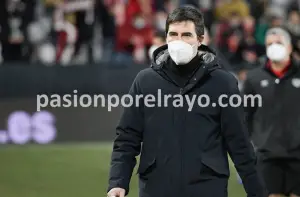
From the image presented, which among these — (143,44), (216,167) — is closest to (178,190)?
(216,167)

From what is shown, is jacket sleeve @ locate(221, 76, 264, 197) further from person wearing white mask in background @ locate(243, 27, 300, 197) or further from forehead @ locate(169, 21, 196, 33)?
person wearing white mask in background @ locate(243, 27, 300, 197)

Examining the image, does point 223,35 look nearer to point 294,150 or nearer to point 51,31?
point 51,31

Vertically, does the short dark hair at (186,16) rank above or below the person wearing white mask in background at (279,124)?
above

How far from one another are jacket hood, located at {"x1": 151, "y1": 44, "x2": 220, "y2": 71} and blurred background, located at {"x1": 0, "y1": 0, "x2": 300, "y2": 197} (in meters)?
5.94

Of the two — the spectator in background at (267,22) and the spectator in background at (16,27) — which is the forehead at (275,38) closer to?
the spectator in background at (16,27)

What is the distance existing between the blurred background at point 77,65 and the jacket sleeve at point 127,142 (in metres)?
5.97

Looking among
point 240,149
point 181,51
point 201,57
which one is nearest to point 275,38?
point 201,57

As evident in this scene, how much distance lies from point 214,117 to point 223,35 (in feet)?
42.6

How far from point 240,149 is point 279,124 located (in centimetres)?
340

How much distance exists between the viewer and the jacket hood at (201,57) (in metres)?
6.11

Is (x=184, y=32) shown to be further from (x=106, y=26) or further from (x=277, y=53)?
(x=106, y=26)

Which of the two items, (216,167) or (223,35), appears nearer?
(216,167)

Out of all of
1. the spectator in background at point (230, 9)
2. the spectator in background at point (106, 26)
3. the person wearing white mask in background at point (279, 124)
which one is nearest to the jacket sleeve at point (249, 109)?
the person wearing white mask in background at point (279, 124)

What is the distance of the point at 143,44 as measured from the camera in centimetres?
1812
